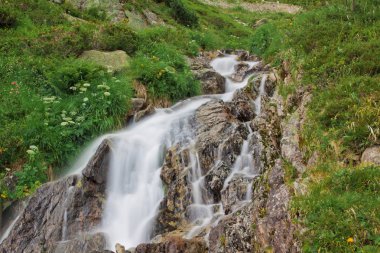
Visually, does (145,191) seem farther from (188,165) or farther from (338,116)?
(338,116)

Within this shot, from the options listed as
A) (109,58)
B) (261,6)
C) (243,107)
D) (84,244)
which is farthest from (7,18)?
(261,6)

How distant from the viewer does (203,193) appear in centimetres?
1025

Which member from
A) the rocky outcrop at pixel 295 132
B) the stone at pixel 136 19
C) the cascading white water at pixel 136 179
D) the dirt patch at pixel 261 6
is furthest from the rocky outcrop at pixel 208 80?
the dirt patch at pixel 261 6

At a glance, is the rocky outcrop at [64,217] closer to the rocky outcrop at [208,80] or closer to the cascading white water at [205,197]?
the cascading white water at [205,197]

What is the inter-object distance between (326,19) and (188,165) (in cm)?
646

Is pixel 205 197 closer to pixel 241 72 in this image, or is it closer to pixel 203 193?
pixel 203 193

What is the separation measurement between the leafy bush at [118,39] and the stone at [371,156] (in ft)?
40.8

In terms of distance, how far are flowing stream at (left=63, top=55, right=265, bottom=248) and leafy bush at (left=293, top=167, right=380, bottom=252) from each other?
9.76 feet

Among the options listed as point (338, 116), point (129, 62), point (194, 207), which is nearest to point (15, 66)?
point (129, 62)

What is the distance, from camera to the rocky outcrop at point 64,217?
1004 centimetres

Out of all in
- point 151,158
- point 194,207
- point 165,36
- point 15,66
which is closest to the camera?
point 194,207

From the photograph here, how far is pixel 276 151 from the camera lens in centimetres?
1016

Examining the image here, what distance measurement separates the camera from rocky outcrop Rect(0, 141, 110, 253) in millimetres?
10039

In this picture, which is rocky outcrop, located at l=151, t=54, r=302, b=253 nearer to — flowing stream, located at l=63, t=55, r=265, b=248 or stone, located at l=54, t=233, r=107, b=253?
flowing stream, located at l=63, t=55, r=265, b=248
